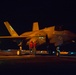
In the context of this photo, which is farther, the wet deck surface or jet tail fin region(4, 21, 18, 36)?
jet tail fin region(4, 21, 18, 36)

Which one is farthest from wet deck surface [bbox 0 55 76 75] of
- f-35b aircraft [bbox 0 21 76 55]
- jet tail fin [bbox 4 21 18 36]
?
jet tail fin [bbox 4 21 18 36]

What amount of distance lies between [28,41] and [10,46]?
42.9 metres

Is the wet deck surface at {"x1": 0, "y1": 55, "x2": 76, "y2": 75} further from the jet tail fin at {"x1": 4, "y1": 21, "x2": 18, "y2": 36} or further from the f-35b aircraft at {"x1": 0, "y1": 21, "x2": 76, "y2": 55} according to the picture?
the jet tail fin at {"x1": 4, "y1": 21, "x2": 18, "y2": 36}

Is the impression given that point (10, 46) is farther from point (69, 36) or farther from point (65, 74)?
point (65, 74)

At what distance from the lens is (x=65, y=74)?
13148 millimetres

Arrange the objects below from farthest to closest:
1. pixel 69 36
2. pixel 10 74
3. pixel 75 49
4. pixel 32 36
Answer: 1. pixel 75 49
2. pixel 32 36
3. pixel 69 36
4. pixel 10 74

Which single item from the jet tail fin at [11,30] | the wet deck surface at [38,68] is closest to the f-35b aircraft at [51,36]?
the jet tail fin at [11,30]

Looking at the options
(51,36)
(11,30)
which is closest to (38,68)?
(51,36)

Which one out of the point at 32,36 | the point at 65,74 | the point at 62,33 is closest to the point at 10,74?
the point at 65,74

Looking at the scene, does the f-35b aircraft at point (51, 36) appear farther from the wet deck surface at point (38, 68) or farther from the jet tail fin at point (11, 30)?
the wet deck surface at point (38, 68)

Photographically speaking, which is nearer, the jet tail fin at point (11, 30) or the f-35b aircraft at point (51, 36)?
the f-35b aircraft at point (51, 36)

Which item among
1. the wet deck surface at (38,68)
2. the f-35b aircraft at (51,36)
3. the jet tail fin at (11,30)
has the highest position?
the jet tail fin at (11,30)

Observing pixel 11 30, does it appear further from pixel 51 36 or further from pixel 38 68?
pixel 38 68

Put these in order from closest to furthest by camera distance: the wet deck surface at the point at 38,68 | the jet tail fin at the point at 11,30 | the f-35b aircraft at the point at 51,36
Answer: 1. the wet deck surface at the point at 38,68
2. the f-35b aircraft at the point at 51,36
3. the jet tail fin at the point at 11,30
